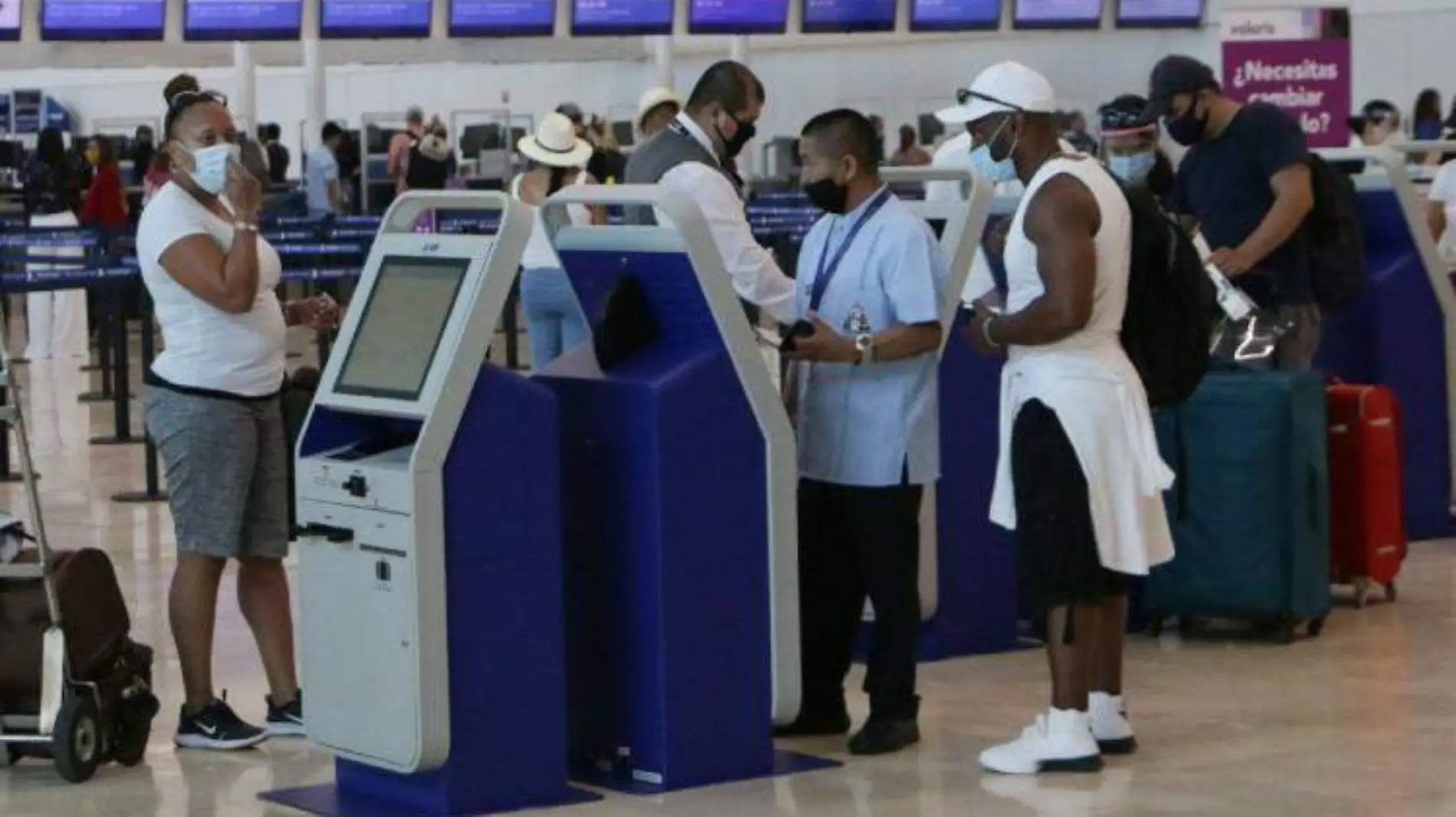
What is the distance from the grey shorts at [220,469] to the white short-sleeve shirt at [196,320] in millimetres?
51

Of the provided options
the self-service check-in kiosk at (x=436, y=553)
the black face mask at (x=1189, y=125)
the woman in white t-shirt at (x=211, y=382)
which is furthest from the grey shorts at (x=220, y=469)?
the black face mask at (x=1189, y=125)

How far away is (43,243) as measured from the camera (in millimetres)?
15750

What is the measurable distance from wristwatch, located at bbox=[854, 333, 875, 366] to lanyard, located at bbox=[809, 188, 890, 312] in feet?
0.89

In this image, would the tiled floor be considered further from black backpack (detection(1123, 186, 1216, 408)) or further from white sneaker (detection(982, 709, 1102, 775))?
black backpack (detection(1123, 186, 1216, 408))

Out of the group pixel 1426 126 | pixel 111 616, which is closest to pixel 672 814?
pixel 111 616

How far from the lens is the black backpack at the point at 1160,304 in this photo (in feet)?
21.0

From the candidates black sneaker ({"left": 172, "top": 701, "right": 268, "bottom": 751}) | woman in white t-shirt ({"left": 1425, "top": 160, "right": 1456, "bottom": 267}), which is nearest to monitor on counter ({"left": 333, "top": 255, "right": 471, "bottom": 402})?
black sneaker ({"left": 172, "top": 701, "right": 268, "bottom": 751})

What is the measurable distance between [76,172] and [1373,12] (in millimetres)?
11078

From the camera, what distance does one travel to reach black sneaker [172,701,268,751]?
673 cm

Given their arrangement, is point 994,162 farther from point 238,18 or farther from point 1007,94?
point 238,18

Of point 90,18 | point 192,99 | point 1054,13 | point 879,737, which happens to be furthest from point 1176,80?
point 1054,13

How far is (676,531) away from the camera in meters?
6.04

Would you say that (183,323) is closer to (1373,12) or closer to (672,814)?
(672,814)

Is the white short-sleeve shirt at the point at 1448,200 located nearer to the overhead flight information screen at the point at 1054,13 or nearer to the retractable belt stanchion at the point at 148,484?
the retractable belt stanchion at the point at 148,484
